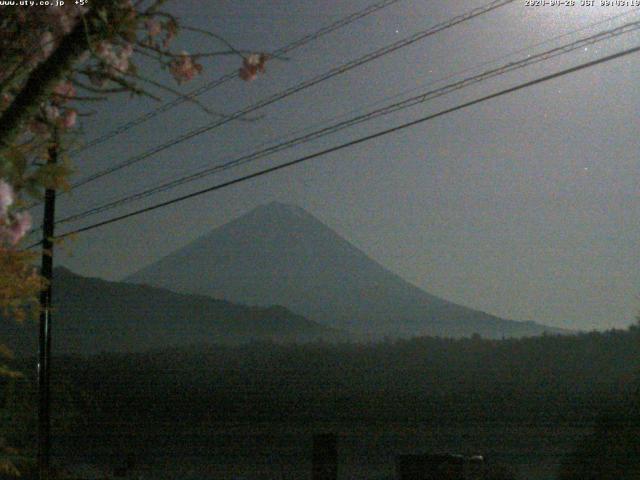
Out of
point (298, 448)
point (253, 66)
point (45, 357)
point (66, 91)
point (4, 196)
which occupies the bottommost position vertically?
point (298, 448)

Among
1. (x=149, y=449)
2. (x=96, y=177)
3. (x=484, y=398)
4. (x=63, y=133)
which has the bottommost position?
(x=149, y=449)

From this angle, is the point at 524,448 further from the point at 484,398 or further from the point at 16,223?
the point at 16,223

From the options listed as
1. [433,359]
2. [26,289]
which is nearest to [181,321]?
[433,359]

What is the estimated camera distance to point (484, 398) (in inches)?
1140

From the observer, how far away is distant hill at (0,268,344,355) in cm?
3434

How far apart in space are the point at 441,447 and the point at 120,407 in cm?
1692

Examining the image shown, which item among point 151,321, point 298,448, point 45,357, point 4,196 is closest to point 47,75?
point 4,196

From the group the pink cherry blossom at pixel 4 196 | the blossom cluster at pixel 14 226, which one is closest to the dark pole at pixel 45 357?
the blossom cluster at pixel 14 226

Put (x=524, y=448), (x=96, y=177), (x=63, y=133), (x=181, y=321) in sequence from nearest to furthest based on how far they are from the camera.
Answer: (x=63, y=133) → (x=96, y=177) → (x=524, y=448) → (x=181, y=321)

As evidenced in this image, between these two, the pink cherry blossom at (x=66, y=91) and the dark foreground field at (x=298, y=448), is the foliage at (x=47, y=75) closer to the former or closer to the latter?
the pink cherry blossom at (x=66, y=91)

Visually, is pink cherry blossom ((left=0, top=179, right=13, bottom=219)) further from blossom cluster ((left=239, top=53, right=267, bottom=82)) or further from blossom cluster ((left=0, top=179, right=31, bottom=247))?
blossom cluster ((left=239, top=53, right=267, bottom=82))

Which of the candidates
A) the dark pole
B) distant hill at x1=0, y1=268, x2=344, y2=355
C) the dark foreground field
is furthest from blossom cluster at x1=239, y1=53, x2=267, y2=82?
distant hill at x1=0, y1=268, x2=344, y2=355

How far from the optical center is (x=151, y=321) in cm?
4175

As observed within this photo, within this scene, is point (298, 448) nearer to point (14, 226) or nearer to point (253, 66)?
point (253, 66)
